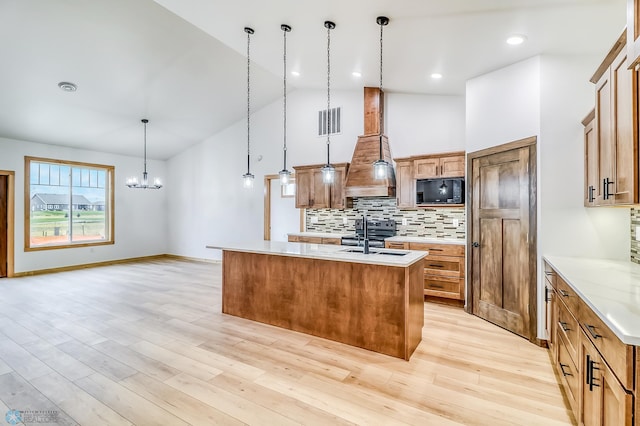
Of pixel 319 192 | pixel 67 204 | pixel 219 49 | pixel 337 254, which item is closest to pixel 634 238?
pixel 337 254

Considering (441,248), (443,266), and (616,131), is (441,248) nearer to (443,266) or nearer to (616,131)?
(443,266)

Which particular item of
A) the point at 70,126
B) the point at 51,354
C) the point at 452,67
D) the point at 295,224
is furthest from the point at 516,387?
the point at 70,126

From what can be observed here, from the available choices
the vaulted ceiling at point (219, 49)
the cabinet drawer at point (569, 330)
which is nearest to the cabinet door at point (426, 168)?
the vaulted ceiling at point (219, 49)

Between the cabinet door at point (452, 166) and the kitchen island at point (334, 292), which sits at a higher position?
the cabinet door at point (452, 166)

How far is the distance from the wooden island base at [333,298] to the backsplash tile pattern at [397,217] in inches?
77.0

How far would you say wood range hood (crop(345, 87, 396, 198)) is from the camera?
514cm

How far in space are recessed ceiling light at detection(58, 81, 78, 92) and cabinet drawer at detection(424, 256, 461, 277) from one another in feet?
19.7

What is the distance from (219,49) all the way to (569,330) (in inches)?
206

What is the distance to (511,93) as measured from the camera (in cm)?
344

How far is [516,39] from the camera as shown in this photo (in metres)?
2.94

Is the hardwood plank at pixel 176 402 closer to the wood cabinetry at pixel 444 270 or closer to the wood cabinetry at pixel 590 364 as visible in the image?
the wood cabinetry at pixel 590 364

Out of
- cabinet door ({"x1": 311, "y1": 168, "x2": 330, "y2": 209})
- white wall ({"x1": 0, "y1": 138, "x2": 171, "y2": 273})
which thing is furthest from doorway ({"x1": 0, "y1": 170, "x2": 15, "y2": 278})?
cabinet door ({"x1": 311, "y1": 168, "x2": 330, "y2": 209})

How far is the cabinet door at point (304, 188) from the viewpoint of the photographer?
5984 mm

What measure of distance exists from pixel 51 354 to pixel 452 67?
5133 millimetres
